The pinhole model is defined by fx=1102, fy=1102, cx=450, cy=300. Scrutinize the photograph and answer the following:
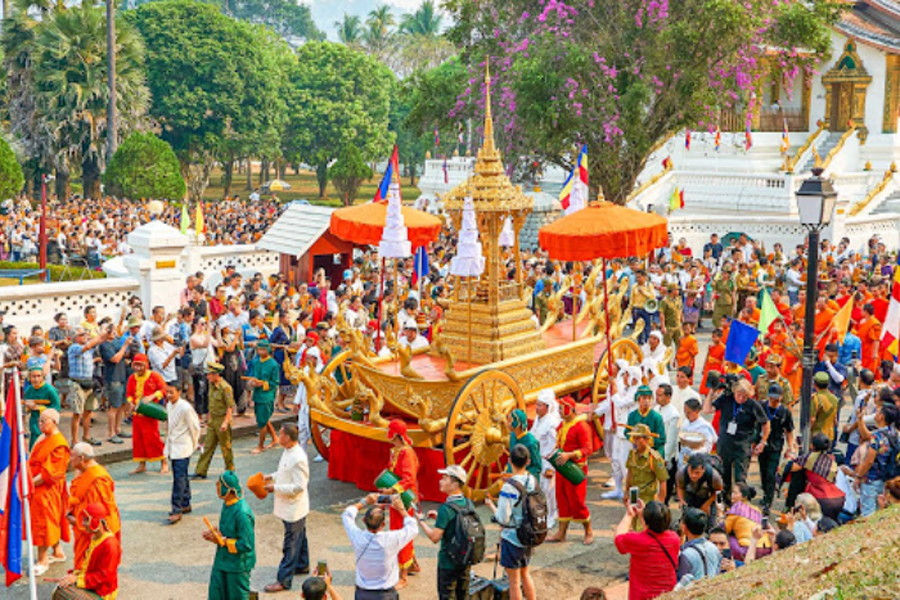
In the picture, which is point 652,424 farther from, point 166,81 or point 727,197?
point 166,81

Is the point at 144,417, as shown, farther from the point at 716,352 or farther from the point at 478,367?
the point at 716,352

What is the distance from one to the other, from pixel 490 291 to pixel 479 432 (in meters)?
2.00

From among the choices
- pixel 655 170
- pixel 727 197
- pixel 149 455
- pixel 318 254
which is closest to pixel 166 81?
pixel 655 170

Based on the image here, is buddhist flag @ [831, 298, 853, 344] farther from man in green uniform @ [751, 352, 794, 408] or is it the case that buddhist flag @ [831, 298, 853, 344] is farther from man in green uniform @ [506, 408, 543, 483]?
man in green uniform @ [506, 408, 543, 483]

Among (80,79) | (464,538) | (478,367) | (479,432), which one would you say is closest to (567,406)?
(479,432)

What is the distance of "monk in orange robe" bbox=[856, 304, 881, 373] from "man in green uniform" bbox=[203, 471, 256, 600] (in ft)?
34.7

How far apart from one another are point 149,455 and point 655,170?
28377 millimetres

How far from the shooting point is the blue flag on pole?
1275 centimetres

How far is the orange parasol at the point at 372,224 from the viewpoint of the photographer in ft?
47.5

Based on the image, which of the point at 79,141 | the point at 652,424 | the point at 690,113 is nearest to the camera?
the point at 652,424

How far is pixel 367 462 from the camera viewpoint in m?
12.2

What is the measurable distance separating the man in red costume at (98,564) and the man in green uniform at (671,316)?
1115cm

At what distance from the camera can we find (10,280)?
75.0ft

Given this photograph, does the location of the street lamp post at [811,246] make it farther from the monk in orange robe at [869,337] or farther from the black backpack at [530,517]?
the monk in orange robe at [869,337]
